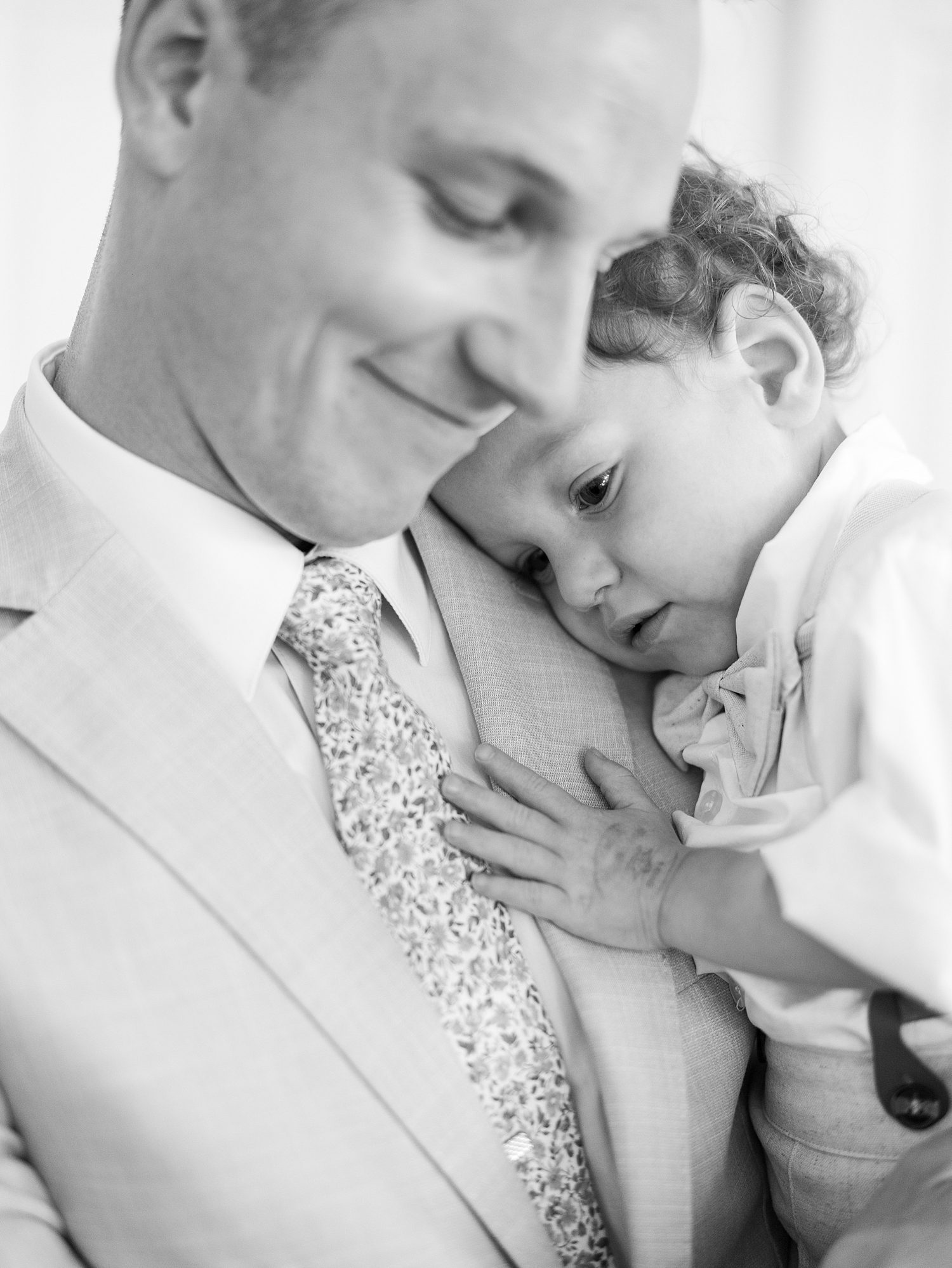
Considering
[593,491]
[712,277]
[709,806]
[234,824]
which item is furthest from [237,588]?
[712,277]

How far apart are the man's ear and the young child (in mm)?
469

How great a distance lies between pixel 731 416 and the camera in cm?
148

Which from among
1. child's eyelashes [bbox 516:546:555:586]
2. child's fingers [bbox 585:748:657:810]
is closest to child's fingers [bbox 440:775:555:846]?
child's fingers [bbox 585:748:657:810]

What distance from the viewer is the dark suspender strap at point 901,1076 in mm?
1187

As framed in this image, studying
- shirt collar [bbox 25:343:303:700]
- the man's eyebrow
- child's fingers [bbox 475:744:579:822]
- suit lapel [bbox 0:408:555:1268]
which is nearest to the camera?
the man's eyebrow

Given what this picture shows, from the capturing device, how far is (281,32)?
3.42 feet

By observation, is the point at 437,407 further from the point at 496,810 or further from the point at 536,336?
Result: the point at 496,810

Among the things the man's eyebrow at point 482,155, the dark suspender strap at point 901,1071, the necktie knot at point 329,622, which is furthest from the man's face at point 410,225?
the dark suspender strap at point 901,1071

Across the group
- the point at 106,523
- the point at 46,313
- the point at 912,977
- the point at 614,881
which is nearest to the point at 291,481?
the point at 106,523

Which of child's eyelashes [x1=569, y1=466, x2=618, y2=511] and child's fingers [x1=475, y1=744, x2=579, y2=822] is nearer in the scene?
child's fingers [x1=475, y1=744, x2=579, y2=822]

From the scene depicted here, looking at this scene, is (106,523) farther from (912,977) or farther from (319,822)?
(912,977)

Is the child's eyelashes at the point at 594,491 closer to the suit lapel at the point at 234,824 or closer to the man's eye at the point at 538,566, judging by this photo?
the man's eye at the point at 538,566

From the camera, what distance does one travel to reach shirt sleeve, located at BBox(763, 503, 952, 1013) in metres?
1.11

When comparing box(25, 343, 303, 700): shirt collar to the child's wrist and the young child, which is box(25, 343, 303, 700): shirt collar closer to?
the young child
